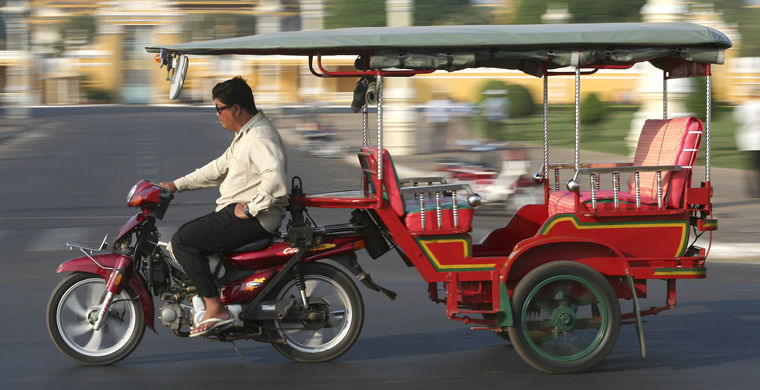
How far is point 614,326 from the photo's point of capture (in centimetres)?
614

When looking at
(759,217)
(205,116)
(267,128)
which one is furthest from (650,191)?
(205,116)

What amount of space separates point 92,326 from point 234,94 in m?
1.60

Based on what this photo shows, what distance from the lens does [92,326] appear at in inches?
245

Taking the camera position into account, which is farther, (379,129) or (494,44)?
(379,129)

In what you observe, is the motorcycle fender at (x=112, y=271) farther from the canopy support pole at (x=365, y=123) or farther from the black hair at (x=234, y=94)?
the canopy support pole at (x=365, y=123)

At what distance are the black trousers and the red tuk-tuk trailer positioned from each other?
338mm

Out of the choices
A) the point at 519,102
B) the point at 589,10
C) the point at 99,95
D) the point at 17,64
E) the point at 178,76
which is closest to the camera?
the point at 178,76

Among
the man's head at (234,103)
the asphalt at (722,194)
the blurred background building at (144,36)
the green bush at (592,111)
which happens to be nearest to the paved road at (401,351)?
the asphalt at (722,194)

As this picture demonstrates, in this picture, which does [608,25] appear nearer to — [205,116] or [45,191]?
[45,191]

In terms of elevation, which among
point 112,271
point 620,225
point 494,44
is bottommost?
point 112,271

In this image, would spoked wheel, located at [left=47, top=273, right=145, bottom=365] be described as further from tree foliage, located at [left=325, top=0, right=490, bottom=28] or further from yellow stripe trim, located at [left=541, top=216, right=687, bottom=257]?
tree foliage, located at [left=325, top=0, right=490, bottom=28]

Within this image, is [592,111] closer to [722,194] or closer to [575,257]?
[722,194]

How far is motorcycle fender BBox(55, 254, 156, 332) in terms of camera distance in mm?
6145

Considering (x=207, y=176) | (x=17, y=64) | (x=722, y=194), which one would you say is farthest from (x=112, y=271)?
(x=17, y=64)
